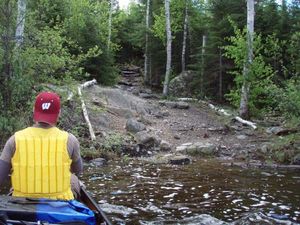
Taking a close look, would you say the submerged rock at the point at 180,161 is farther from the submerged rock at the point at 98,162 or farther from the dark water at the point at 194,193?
the submerged rock at the point at 98,162

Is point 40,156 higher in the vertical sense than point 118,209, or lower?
higher

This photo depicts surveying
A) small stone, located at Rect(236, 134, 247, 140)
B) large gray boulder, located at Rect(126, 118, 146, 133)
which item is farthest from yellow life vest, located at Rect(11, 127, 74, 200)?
small stone, located at Rect(236, 134, 247, 140)

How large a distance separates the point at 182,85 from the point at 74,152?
2752cm

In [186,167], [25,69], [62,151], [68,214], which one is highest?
[25,69]

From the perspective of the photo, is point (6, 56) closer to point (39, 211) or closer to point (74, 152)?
point (74, 152)

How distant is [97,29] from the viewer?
2658cm

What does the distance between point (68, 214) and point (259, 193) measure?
21.3ft

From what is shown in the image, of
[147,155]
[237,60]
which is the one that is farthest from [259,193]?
[237,60]

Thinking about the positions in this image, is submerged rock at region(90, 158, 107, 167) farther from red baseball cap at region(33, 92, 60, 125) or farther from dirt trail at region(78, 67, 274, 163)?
red baseball cap at region(33, 92, 60, 125)

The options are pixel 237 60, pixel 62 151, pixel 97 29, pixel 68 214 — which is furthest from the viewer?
pixel 97 29

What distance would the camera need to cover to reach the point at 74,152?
16.6ft

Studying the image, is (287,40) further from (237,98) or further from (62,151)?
(62,151)

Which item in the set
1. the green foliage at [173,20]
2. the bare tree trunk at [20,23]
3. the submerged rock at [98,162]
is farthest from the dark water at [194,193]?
the green foliage at [173,20]

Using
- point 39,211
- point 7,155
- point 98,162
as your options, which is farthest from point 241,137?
point 39,211
